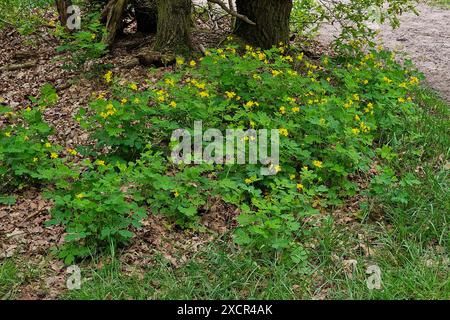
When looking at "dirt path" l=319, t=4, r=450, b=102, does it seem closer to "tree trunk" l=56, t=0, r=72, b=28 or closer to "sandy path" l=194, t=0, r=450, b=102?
"sandy path" l=194, t=0, r=450, b=102

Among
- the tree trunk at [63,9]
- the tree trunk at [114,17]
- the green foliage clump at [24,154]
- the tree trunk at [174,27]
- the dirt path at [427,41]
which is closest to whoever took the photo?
the green foliage clump at [24,154]

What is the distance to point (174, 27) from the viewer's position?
7.05m

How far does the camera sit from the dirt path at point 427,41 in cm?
871

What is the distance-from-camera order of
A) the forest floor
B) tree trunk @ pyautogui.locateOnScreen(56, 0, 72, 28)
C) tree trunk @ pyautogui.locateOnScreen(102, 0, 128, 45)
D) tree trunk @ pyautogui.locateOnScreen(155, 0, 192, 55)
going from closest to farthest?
the forest floor → tree trunk @ pyautogui.locateOnScreen(155, 0, 192, 55) → tree trunk @ pyautogui.locateOnScreen(102, 0, 128, 45) → tree trunk @ pyautogui.locateOnScreen(56, 0, 72, 28)

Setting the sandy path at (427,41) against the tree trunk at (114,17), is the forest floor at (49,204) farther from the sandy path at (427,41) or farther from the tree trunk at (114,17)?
the tree trunk at (114,17)

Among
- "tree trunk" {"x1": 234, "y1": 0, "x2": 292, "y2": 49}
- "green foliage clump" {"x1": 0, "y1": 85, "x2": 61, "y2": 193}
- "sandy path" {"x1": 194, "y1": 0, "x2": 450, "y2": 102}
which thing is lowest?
"sandy path" {"x1": 194, "y1": 0, "x2": 450, "y2": 102}

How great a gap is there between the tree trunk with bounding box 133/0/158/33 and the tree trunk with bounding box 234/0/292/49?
1580 mm

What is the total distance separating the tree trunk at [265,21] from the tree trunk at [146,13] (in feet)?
5.18

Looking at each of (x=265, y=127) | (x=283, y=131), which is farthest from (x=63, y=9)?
(x=283, y=131)

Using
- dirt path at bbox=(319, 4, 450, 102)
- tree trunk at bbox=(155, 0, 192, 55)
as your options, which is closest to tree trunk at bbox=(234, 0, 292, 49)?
tree trunk at bbox=(155, 0, 192, 55)

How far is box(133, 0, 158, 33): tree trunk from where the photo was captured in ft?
27.4

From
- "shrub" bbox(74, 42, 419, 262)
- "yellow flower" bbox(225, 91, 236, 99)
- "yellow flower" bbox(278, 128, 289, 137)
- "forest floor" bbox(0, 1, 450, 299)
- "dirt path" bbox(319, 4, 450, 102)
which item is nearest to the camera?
"forest floor" bbox(0, 1, 450, 299)

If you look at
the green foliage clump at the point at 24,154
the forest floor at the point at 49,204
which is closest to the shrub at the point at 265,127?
the forest floor at the point at 49,204
